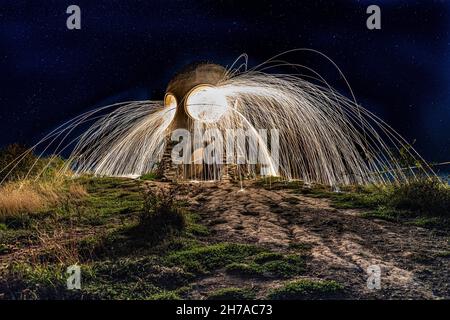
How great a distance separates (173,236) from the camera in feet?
27.7

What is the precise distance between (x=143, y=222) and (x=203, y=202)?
12.5ft

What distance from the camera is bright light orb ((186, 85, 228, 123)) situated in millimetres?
16359

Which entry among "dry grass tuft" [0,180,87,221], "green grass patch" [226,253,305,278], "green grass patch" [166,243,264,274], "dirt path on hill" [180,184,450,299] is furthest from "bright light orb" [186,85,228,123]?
"green grass patch" [226,253,305,278]

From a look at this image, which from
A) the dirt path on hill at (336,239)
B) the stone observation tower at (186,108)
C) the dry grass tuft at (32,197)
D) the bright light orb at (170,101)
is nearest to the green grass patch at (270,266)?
the dirt path on hill at (336,239)

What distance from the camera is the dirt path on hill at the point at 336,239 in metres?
6.25

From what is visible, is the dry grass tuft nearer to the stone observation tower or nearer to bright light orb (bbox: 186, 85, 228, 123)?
the stone observation tower

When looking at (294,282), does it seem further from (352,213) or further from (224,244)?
(352,213)

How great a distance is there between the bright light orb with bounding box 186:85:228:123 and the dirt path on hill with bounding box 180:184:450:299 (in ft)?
13.6

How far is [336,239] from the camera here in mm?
8359

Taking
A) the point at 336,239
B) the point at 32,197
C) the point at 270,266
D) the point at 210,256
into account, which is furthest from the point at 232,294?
the point at 32,197

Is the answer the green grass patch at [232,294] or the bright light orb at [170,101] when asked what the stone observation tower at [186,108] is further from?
the green grass patch at [232,294]

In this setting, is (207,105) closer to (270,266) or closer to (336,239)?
(336,239)

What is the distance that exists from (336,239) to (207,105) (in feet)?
30.0

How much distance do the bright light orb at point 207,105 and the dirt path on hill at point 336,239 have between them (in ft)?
13.6
